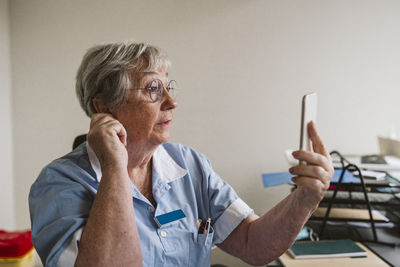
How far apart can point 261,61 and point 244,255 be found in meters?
1.41

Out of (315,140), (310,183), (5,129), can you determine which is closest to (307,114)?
(315,140)

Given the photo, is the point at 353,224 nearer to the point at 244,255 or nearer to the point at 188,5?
the point at 244,255

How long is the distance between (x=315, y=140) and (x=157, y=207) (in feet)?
1.90

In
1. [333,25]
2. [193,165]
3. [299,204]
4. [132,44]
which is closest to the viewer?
[299,204]

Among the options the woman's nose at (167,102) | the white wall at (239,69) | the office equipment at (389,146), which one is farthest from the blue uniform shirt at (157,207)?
the office equipment at (389,146)

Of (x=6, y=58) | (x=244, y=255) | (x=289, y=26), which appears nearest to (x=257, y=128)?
(x=289, y=26)

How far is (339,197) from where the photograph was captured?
168cm

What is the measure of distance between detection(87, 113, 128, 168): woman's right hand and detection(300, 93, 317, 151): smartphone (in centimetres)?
54

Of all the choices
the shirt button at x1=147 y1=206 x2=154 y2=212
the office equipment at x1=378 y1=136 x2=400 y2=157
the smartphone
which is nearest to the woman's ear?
the shirt button at x1=147 y1=206 x2=154 y2=212

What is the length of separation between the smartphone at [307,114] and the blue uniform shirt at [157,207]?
1.42ft

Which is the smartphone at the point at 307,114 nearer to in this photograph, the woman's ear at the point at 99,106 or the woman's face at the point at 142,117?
the woman's face at the point at 142,117

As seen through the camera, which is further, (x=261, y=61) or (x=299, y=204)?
(x=261, y=61)

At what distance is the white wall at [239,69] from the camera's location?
2.26 meters

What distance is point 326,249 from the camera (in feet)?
4.91
